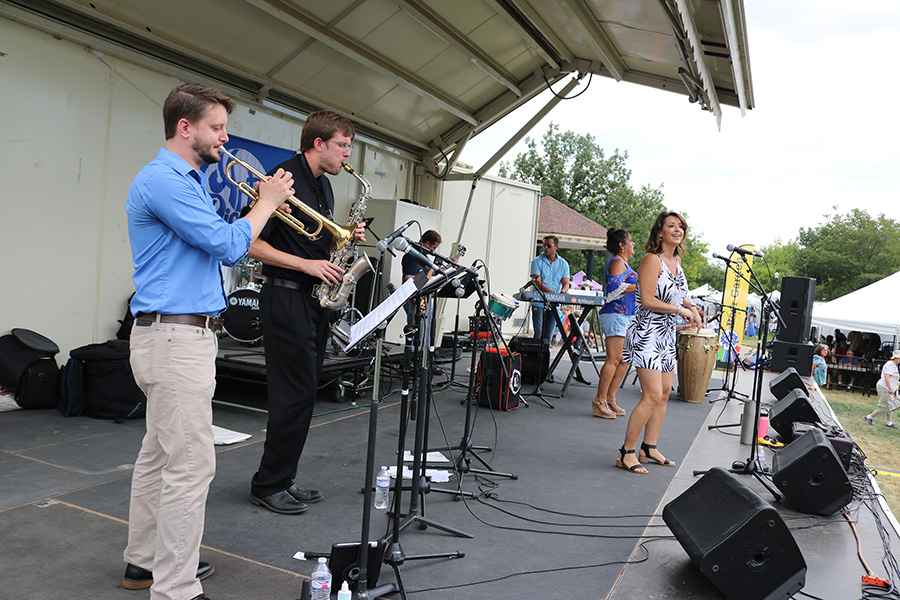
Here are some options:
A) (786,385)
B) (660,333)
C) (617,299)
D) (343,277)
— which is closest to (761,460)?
(660,333)

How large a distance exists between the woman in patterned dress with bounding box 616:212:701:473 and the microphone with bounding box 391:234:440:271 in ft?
7.51

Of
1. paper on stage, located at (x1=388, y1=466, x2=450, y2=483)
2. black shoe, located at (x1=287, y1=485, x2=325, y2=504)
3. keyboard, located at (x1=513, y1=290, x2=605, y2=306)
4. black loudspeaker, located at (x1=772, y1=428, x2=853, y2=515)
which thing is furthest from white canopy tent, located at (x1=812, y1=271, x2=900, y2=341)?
black shoe, located at (x1=287, y1=485, x2=325, y2=504)

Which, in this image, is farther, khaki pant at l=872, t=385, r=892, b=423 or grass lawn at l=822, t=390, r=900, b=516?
khaki pant at l=872, t=385, r=892, b=423

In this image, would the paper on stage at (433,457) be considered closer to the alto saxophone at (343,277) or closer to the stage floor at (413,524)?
the stage floor at (413,524)

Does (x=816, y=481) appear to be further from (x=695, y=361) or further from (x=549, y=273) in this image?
(x=549, y=273)

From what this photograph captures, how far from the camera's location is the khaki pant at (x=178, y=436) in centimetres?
215

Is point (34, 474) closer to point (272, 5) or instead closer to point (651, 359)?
point (651, 359)

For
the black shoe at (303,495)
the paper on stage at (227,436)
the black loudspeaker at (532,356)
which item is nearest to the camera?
the black shoe at (303,495)

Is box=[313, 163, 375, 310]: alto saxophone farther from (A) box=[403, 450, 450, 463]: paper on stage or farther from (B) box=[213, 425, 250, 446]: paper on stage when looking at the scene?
(B) box=[213, 425, 250, 446]: paper on stage

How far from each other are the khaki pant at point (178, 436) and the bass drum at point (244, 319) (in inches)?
179

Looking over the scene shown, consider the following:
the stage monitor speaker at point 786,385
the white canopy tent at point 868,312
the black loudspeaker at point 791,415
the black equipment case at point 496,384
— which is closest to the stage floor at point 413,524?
the black loudspeaker at point 791,415

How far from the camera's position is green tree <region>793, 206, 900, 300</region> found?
3550 centimetres

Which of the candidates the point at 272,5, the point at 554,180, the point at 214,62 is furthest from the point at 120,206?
the point at 554,180

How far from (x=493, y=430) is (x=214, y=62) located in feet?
15.5
